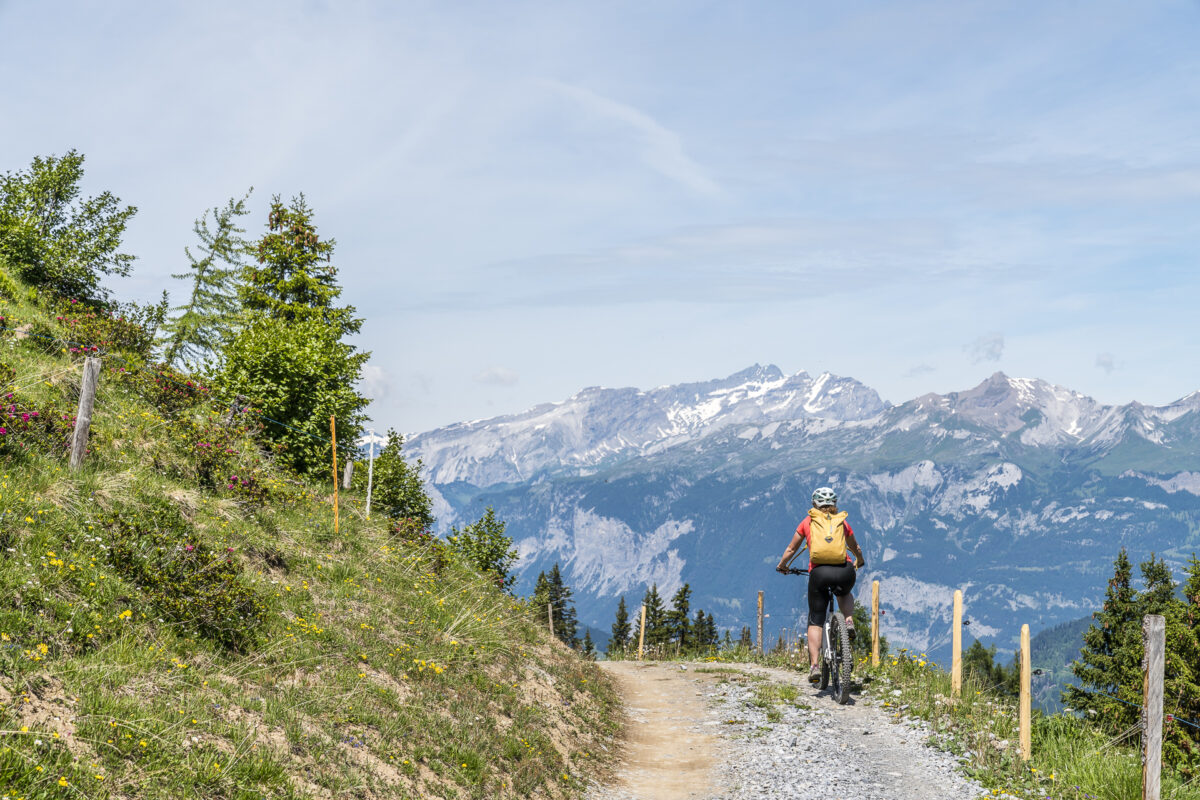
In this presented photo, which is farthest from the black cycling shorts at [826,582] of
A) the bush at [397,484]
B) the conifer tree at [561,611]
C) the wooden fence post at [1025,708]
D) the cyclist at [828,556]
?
the conifer tree at [561,611]

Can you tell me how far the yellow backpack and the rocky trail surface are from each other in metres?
2.74

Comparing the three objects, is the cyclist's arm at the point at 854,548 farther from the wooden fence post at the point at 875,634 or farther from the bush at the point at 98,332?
the bush at the point at 98,332

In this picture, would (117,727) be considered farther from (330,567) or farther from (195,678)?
(330,567)

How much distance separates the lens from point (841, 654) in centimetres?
1436

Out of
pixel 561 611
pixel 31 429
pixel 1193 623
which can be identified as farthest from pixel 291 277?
pixel 561 611

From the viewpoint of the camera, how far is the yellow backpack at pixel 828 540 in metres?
13.4

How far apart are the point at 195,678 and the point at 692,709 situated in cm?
1102

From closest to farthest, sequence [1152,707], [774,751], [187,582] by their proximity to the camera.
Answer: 1. [1152,707]
2. [187,582]
3. [774,751]

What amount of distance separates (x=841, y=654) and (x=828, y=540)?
7.91ft

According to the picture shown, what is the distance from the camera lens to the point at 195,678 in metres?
8.08

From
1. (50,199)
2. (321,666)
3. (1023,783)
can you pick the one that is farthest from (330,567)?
(50,199)

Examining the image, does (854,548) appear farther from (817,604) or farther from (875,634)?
(875,634)

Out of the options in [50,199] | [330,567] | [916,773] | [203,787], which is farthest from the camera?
[50,199]

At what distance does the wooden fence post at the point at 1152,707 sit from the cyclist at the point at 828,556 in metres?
4.85
